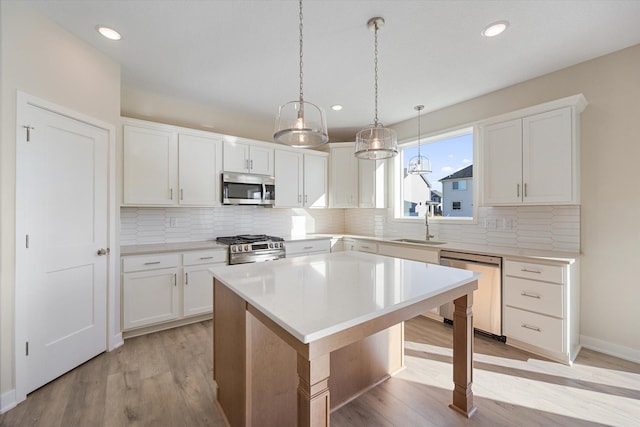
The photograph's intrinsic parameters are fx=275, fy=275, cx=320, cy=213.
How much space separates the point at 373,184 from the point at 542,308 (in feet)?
8.57

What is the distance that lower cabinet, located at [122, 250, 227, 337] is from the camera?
111 inches

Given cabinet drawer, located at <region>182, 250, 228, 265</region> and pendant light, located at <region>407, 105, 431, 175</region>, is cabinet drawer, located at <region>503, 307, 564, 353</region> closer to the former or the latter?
pendant light, located at <region>407, 105, 431, 175</region>

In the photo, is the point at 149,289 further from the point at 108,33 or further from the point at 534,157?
the point at 534,157

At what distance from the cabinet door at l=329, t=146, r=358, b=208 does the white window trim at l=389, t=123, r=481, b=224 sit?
1.99 feet

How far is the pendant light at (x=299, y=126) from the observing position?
1.53 meters

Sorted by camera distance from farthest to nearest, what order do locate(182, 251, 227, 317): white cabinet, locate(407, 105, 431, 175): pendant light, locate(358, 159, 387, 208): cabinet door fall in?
1. locate(358, 159, 387, 208): cabinet door
2. locate(407, 105, 431, 175): pendant light
3. locate(182, 251, 227, 317): white cabinet

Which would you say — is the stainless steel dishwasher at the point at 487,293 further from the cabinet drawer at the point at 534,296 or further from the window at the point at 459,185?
the window at the point at 459,185

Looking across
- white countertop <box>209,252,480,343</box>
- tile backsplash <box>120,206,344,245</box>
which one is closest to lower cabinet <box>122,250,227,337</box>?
tile backsplash <box>120,206,344,245</box>

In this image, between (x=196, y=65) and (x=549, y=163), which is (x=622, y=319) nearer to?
(x=549, y=163)

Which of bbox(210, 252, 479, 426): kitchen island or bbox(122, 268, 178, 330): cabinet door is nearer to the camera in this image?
bbox(210, 252, 479, 426): kitchen island

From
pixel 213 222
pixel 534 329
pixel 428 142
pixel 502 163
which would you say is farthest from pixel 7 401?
pixel 428 142

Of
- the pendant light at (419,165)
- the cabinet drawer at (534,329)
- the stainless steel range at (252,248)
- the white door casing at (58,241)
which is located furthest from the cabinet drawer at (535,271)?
the white door casing at (58,241)

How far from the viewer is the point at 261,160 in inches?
158

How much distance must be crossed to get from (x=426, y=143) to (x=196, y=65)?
10.4 feet
